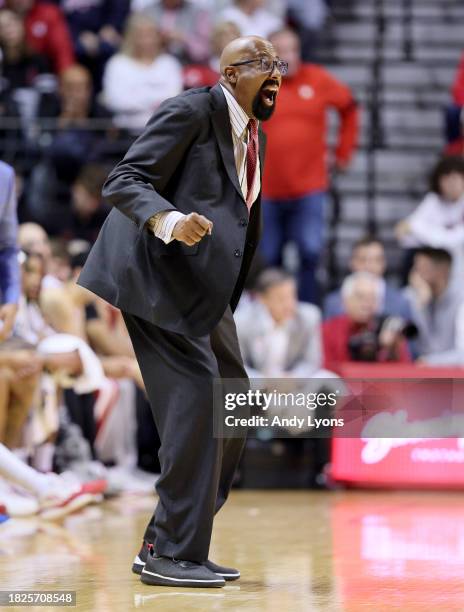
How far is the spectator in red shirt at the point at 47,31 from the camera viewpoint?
445 inches

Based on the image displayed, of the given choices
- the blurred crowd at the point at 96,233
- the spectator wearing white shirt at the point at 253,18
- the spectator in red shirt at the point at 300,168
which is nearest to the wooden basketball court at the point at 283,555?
the blurred crowd at the point at 96,233

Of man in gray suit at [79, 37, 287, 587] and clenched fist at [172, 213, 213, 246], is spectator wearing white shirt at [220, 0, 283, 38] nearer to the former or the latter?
man in gray suit at [79, 37, 287, 587]

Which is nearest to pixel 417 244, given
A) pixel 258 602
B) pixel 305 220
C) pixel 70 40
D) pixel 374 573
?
pixel 305 220

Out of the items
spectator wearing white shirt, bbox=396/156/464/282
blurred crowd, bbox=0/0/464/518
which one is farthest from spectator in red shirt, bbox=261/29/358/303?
spectator wearing white shirt, bbox=396/156/464/282

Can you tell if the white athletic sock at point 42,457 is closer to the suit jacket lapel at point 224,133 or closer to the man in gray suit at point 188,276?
the man in gray suit at point 188,276

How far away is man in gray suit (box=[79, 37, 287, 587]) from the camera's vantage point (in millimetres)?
4211

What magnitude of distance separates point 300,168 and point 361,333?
71.5 inches

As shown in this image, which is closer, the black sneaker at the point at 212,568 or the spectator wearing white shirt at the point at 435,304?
the black sneaker at the point at 212,568

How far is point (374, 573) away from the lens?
4.60 metres

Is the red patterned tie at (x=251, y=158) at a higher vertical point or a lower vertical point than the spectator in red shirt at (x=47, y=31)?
lower

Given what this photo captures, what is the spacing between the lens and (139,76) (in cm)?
1070

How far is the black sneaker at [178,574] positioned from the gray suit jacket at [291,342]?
14.0 ft

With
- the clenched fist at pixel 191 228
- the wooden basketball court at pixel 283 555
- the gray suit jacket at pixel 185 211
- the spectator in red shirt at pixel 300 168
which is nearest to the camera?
the clenched fist at pixel 191 228

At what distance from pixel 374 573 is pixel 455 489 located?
3.30 meters
